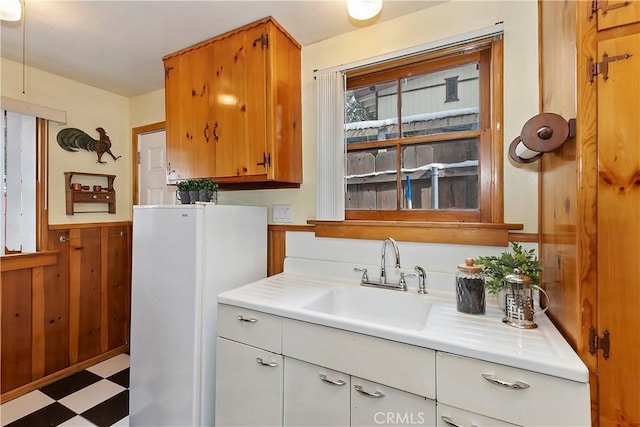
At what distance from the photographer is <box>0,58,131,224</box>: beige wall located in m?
2.14

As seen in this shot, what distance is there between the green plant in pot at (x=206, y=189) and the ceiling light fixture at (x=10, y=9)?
3.57 feet

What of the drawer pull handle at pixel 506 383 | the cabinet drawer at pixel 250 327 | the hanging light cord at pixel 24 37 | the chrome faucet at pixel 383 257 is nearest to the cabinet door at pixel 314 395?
the cabinet drawer at pixel 250 327

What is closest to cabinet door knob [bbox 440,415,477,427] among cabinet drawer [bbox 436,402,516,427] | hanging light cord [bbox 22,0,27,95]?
cabinet drawer [bbox 436,402,516,427]

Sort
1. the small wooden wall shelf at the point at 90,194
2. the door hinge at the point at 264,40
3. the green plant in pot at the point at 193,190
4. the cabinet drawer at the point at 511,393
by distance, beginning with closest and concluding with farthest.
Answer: the cabinet drawer at the point at 511,393 → the door hinge at the point at 264,40 → the green plant in pot at the point at 193,190 → the small wooden wall shelf at the point at 90,194

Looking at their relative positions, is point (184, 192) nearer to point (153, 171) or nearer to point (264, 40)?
point (264, 40)

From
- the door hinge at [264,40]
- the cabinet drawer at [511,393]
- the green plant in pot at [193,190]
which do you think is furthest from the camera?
the green plant in pot at [193,190]

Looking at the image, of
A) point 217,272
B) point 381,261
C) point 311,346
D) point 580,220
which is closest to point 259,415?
point 311,346

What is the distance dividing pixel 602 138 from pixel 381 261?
104 centimetres

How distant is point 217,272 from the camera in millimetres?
1579

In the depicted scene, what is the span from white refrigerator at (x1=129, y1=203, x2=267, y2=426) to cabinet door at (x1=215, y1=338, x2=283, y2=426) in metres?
0.15

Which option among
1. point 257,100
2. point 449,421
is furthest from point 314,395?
point 257,100

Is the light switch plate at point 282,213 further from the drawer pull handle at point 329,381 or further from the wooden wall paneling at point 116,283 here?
the wooden wall paneling at point 116,283

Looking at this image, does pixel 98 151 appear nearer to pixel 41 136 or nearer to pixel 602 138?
pixel 41 136

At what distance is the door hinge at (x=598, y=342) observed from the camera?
80 centimetres
